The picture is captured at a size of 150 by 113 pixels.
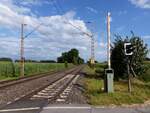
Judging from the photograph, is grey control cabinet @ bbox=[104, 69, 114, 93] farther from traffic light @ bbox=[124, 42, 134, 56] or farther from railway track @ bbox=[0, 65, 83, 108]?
railway track @ bbox=[0, 65, 83, 108]

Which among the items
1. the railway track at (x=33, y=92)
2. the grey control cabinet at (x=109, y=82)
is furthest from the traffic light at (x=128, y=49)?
the railway track at (x=33, y=92)

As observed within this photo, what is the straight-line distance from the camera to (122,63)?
40438 mm

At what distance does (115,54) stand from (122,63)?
1.89 m

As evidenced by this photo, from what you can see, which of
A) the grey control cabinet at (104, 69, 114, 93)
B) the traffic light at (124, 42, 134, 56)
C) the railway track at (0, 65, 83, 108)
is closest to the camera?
the railway track at (0, 65, 83, 108)

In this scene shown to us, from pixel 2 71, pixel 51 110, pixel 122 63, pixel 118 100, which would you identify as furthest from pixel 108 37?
pixel 2 71

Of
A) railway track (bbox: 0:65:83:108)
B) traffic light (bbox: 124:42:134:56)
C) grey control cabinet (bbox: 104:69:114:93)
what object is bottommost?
railway track (bbox: 0:65:83:108)

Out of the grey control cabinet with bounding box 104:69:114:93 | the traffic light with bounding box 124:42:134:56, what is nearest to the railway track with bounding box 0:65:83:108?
the grey control cabinet with bounding box 104:69:114:93

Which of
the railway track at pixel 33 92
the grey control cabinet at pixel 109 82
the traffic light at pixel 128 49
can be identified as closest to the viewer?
the railway track at pixel 33 92

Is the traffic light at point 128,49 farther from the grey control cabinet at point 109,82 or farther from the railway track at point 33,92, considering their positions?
the railway track at point 33,92

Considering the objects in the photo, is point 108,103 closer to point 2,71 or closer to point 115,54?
point 115,54

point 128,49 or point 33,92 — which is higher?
point 128,49

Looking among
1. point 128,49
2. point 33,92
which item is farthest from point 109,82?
point 33,92

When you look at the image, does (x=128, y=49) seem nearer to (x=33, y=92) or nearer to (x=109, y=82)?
(x=109, y=82)

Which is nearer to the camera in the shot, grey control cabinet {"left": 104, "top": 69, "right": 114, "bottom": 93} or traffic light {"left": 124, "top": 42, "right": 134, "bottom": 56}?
grey control cabinet {"left": 104, "top": 69, "right": 114, "bottom": 93}
